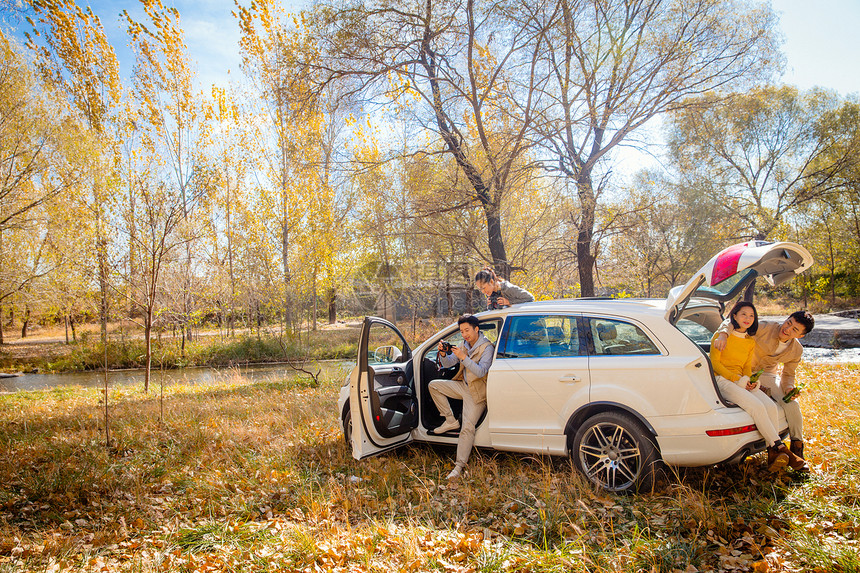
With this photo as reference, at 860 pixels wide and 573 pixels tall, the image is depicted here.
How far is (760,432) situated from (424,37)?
9.75m

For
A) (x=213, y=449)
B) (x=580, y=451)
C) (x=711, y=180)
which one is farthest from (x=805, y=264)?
(x=711, y=180)

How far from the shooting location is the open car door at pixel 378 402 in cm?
484

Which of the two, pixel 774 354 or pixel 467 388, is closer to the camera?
pixel 774 354

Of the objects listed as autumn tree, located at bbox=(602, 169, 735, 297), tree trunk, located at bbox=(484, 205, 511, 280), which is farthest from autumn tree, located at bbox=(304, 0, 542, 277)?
autumn tree, located at bbox=(602, 169, 735, 297)

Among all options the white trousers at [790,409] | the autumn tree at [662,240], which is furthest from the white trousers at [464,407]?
the autumn tree at [662,240]

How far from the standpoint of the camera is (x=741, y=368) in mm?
3977

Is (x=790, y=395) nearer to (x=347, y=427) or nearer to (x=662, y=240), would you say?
(x=347, y=427)

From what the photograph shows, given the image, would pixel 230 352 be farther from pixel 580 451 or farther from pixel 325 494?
pixel 580 451

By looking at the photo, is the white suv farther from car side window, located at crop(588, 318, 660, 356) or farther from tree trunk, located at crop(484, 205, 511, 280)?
tree trunk, located at crop(484, 205, 511, 280)

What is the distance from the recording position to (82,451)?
593 centimetres

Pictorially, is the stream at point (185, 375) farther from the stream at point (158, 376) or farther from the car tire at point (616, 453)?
the car tire at point (616, 453)

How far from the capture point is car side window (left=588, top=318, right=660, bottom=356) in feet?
13.0

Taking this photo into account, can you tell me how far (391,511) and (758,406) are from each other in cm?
306

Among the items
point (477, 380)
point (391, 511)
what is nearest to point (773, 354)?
point (477, 380)
